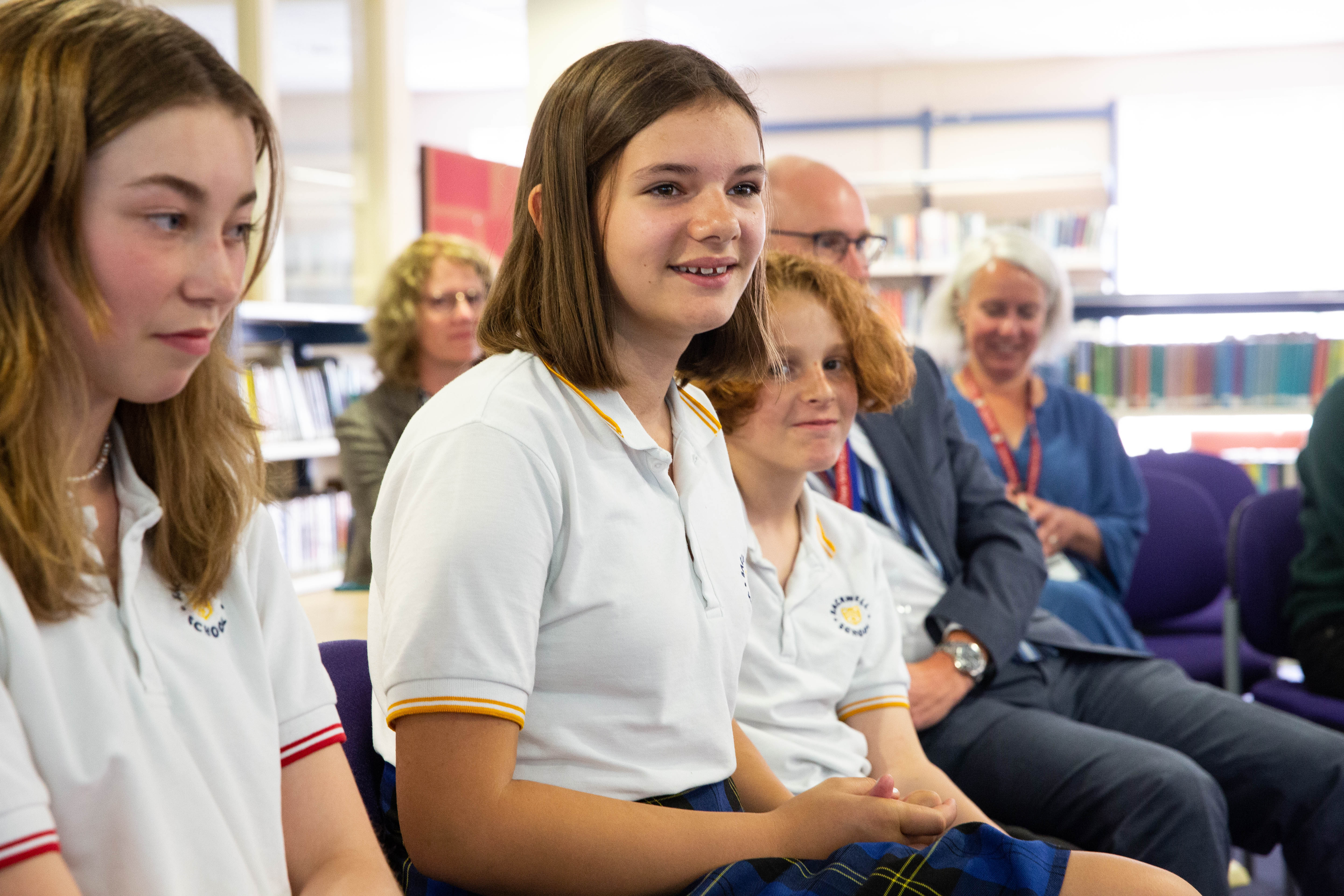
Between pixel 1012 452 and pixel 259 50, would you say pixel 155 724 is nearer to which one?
pixel 1012 452

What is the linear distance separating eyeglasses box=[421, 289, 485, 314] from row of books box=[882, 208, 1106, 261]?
4.23 m

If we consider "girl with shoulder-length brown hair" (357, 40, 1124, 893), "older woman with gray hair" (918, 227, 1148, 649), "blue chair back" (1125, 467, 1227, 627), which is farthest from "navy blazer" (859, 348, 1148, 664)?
"blue chair back" (1125, 467, 1227, 627)

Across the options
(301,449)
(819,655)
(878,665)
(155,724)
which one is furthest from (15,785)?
(301,449)

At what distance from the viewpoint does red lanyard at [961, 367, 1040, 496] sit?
2584 millimetres

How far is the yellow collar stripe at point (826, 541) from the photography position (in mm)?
1621

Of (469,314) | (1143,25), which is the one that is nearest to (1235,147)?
(1143,25)

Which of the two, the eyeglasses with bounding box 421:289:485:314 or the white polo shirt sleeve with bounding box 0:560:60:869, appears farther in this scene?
the eyeglasses with bounding box 421:289:485:314

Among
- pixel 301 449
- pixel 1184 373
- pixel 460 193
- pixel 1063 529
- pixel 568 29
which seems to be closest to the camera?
pixel 1063 529

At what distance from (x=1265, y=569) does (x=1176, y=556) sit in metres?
0.38

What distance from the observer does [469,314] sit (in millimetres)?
3293

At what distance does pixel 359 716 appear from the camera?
3.98 feet

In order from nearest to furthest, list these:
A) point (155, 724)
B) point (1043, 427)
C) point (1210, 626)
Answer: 1. point (155, 724)
2. point (1043, 427)
3. point (1210, 626)

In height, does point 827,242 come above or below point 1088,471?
above

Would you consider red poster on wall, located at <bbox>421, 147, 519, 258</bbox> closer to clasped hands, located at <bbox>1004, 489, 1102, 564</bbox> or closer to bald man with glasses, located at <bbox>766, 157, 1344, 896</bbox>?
clasped hands, located at <bbox>1004, 489, 1102, 564</bbox>
